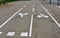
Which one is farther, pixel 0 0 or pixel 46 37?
pixel 0 0

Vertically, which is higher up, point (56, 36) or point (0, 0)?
point (56, 36)

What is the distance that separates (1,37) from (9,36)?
49 centimetres

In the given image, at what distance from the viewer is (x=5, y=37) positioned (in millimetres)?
10195


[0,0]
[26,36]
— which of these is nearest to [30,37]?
[26,36]

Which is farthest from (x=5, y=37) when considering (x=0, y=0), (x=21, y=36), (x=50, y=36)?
(x=0, y=0)

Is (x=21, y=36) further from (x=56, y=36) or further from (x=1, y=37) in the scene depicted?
(x=56, y=36)

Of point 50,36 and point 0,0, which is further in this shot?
point 0,0

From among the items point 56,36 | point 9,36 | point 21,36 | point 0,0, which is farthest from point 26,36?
point 0,0

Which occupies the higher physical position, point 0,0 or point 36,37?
point 36,37

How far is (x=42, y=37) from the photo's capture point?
10148mm

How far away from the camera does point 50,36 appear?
10.4 meters

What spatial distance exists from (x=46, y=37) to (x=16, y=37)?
1.55 meters

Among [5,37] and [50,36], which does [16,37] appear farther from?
[50,36]

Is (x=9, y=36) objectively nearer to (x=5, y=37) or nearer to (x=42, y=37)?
(x=5, y=37)
